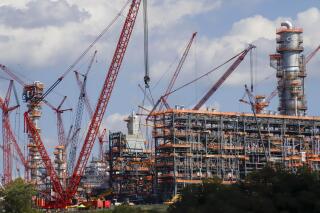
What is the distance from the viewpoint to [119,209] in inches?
5586

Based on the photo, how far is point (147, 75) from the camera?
19425 centimetres

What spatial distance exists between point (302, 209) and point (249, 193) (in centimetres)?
1314

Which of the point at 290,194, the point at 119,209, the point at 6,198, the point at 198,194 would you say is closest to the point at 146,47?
the point at 6,198

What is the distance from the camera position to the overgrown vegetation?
A: 365ft

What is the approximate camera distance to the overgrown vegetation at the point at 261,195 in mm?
111375

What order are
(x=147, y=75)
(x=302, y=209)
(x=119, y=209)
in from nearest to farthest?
(x=302, y=209)
(x=119, y=209)
(x=147, y=75)

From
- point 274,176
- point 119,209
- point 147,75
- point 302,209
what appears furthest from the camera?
point 147,75

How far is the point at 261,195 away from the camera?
116 m

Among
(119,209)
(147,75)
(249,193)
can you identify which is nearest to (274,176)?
(249,193)

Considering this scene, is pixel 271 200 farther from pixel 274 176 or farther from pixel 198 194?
pixel 198 194

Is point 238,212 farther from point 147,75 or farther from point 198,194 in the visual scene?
point 147,75

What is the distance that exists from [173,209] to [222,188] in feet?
25.0

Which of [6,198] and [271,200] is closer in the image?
[271,200]

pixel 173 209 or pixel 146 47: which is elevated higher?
pixel 146 47
